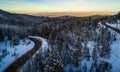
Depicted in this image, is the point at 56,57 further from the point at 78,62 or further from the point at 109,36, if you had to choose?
the point at 109,36

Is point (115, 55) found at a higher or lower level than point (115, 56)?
higher

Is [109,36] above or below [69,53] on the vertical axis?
above

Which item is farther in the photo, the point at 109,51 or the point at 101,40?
the point at 101,40

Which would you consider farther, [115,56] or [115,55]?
[115,55]

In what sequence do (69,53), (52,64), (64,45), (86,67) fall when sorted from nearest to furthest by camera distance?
(52,64)
(86,67)
(69,53)
(64,45)

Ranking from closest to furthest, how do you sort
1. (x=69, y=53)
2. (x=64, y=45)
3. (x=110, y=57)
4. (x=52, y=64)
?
1. (x=52, y=64)
2. (x=110, y=57)
3. (x=69, y=53)
4. (x=64, y=45)

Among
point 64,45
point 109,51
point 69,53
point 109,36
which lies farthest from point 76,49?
point 109,36

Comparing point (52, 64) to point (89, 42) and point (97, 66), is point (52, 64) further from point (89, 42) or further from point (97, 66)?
point (89, 42)

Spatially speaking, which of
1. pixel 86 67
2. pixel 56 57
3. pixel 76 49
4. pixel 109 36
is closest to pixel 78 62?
pixel 86 67

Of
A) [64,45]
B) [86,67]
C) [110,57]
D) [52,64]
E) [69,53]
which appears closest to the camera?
[52,64]

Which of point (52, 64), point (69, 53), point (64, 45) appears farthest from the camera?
point (64, 45)
